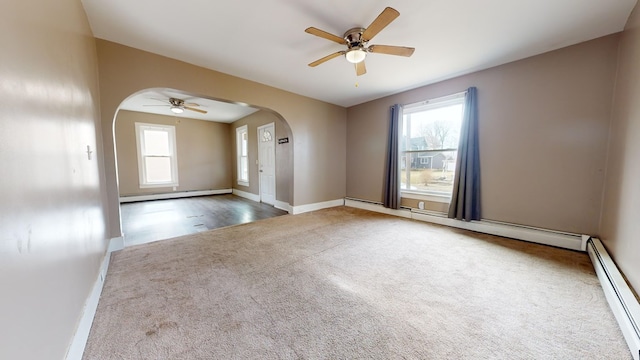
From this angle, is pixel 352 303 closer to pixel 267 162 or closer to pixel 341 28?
pixel 341 28

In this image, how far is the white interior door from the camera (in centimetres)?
562

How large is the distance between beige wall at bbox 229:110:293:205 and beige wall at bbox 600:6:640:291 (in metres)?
4.33

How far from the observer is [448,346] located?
1324 mm

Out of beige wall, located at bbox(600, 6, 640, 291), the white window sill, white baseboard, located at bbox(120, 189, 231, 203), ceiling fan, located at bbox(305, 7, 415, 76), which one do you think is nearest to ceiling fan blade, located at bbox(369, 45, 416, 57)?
ceiling fan, located at bbox(305, 7, 415, 76)

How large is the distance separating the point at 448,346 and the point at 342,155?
4505 mm

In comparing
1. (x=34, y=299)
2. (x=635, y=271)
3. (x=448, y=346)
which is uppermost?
(x=34, y=299)

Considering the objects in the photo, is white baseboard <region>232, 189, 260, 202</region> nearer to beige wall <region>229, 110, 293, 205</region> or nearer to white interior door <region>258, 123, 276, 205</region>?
beige wall <region>229, 110, 293, 205</region>

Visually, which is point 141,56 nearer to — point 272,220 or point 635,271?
point 272,220

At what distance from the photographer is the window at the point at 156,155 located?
6.20 metres

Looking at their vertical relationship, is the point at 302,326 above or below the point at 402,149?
below

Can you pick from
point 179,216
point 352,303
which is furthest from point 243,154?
point 352,303

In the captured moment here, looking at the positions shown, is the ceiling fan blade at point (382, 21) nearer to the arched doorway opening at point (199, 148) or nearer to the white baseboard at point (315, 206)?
the arched doorway opening at point (199, 148)

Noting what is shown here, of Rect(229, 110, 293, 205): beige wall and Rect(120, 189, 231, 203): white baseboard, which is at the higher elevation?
Rect(229, 110, 293, 205): beige wall

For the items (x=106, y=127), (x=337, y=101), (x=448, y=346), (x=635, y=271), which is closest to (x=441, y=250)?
(x=635, y=271)
